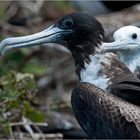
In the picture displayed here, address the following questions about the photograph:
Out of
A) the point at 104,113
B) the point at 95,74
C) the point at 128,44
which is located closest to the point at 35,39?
the point at 95,74

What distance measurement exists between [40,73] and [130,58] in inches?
85.2

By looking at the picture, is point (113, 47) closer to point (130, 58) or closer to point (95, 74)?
point (130, 58)

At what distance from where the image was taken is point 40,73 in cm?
652

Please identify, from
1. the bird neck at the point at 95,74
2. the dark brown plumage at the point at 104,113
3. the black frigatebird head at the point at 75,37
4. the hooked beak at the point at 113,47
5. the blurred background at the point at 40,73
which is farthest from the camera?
the blurred background at the point at 40,73

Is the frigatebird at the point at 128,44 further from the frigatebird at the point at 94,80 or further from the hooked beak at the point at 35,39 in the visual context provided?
the hooked beak at the point at 35,39

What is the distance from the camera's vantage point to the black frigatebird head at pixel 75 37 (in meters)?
4.18

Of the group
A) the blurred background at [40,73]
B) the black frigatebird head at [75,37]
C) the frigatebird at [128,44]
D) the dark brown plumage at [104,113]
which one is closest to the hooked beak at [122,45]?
the frigatebird at [128,44]

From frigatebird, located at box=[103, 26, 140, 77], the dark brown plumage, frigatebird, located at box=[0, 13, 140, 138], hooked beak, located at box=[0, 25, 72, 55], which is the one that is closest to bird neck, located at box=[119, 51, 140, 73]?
frigatebird, located at box=[103, 26, 140, 77]

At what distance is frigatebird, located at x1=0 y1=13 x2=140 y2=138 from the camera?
3822mm

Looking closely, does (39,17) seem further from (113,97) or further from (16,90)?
(113,97)

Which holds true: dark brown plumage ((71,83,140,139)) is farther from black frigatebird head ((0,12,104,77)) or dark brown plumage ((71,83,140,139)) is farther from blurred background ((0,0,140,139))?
blurred background ((0,0,140,139))

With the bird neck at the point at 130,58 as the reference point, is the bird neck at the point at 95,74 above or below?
above

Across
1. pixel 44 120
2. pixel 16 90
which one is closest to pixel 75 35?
pixel 16 90

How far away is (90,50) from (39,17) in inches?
140
